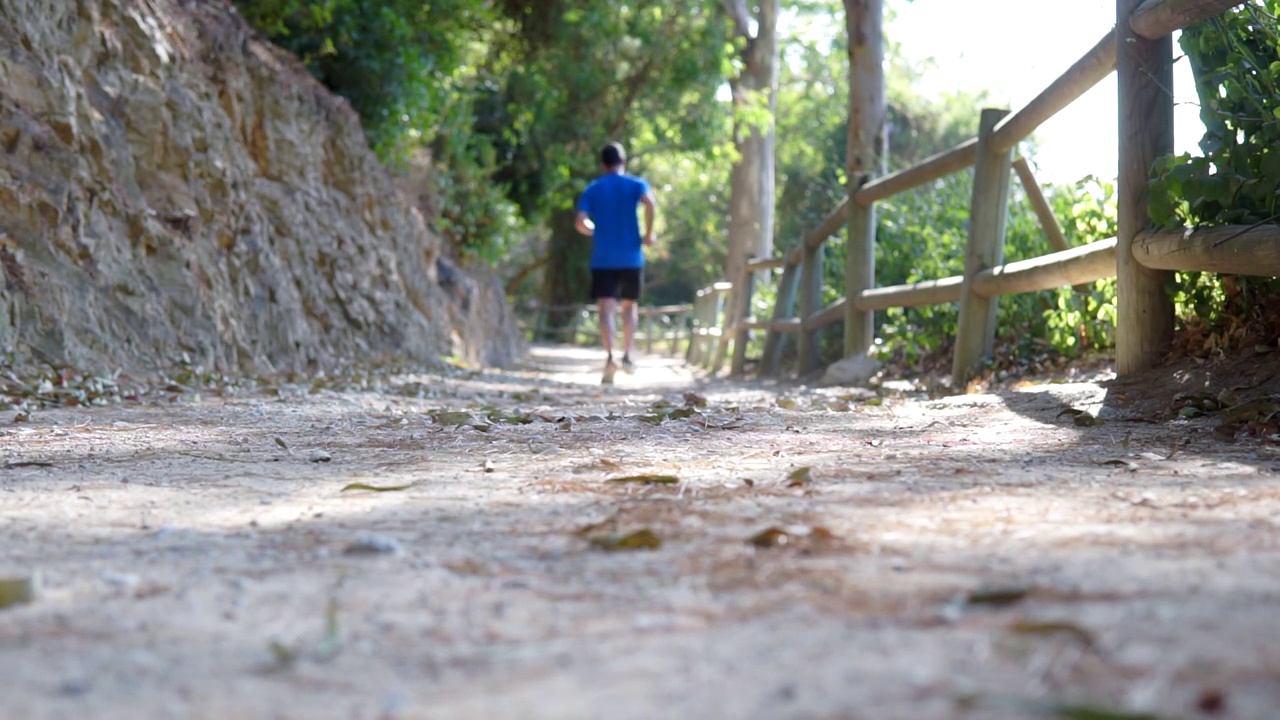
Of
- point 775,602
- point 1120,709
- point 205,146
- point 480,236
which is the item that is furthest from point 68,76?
point 480,236

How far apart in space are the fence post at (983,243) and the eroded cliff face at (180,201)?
380 cm

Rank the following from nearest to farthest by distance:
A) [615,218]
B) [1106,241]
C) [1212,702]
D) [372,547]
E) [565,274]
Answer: [1212,702] → [372,547] → [1106,241] → [615,218] → [565,274]

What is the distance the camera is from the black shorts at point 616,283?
9.18 meters

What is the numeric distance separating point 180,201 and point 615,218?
329 cm

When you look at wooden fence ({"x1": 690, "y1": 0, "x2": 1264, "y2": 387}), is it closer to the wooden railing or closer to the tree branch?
the tree branch

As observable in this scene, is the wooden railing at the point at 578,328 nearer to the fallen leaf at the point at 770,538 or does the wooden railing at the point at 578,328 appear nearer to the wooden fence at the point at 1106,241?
the wooden fence at the point at 1106,241

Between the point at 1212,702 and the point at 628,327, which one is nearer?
the point at 1212,702

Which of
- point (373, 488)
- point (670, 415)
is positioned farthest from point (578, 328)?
point (373, 488)

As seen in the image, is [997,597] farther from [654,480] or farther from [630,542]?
[654,480]

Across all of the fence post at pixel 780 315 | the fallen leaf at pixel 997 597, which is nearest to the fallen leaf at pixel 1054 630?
the fallen leaf at pixel 997 597

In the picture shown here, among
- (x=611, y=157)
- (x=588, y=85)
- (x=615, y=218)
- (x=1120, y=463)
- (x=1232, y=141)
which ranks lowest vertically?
(x=1120, y=463)

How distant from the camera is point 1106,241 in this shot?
13.7 feet

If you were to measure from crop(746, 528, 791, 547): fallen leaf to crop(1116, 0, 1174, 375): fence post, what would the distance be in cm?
247

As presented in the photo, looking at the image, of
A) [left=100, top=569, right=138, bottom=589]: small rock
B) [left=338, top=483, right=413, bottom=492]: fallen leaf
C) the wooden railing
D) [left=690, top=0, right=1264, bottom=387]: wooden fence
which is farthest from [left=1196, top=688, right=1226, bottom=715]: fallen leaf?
the wooden railing
